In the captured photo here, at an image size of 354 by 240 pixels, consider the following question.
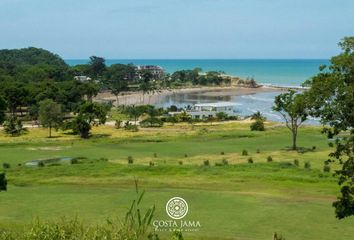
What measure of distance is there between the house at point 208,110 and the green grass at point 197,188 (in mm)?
43529

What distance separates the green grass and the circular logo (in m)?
0.38

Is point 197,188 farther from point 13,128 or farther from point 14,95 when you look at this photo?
point 14,95

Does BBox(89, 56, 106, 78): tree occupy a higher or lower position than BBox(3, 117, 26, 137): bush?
higher

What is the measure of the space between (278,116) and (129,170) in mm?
77595

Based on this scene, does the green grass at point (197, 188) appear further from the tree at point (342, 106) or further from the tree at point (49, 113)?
the tree at point (49, 113)

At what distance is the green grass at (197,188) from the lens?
2216 centimetres

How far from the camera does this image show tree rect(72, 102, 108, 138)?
70738mm

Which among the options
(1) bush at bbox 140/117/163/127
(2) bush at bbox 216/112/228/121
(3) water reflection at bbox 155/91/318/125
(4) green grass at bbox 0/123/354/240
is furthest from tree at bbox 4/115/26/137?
(3) water reflection at bbox 155/91/318/125

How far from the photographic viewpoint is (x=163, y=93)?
176750mm

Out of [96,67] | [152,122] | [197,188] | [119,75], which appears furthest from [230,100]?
[197,188]

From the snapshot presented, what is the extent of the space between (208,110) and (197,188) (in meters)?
80.0

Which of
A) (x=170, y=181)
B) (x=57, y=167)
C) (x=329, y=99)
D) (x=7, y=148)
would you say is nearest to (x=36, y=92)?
(x=7, y=148)
